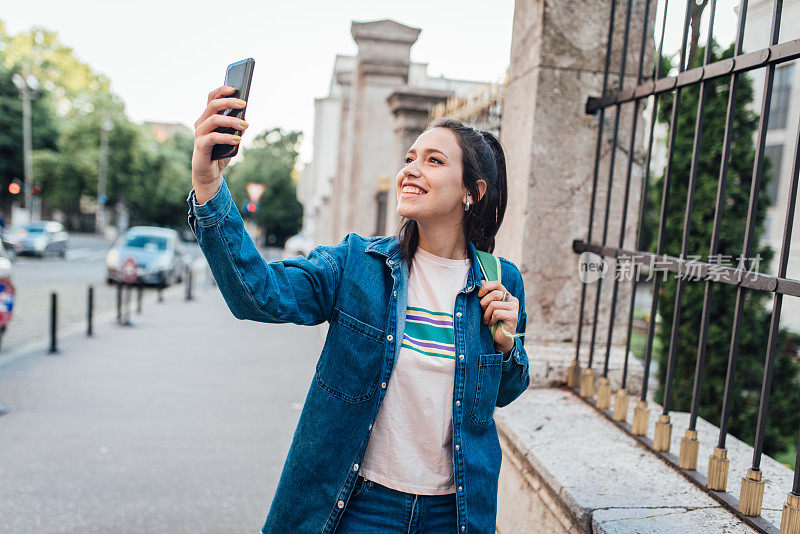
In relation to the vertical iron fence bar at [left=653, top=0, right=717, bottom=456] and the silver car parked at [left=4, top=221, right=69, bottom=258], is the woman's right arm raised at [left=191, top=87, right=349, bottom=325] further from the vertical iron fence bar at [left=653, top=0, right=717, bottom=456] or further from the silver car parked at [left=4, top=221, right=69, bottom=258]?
the silver car parked at [left=4, top=221, right=69, bottom=258]

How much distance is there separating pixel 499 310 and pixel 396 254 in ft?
1.15

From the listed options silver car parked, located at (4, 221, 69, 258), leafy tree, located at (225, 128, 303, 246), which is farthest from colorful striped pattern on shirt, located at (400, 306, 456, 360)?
leafy tree, located at (225, 128, 303, 246)

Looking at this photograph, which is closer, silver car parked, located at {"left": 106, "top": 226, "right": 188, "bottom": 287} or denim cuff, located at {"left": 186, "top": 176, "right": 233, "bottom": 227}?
denim cuff, located at {"left": 186, "top": 176, "right": 233, "bottom": 227}

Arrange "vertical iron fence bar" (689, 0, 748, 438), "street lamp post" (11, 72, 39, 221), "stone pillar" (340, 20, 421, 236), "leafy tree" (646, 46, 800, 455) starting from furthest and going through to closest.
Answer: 1. "street lamp post" (11, 72, 39, 221)
2. "stone pillar" (340, 20, 421, 236)
3. "leafy tree" (646, 46, 800, 455)
4. "vertical iron fence bar" (689, 0, 748, 438)

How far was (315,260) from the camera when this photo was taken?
6.15 ft

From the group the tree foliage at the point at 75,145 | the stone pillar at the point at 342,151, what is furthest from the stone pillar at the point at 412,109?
the tree foliage at the point at 75,145

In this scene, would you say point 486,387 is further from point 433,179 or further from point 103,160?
point 103,160

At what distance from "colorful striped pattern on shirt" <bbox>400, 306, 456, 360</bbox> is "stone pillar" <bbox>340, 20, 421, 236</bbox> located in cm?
746

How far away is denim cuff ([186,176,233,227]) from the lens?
1553mm

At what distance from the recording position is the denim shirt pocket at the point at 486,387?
6.24 ft

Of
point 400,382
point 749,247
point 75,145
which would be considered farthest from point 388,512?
point 75,145

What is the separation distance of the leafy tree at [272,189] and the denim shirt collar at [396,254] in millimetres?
52909

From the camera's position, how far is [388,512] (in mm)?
1826

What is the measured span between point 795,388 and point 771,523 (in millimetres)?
5728
